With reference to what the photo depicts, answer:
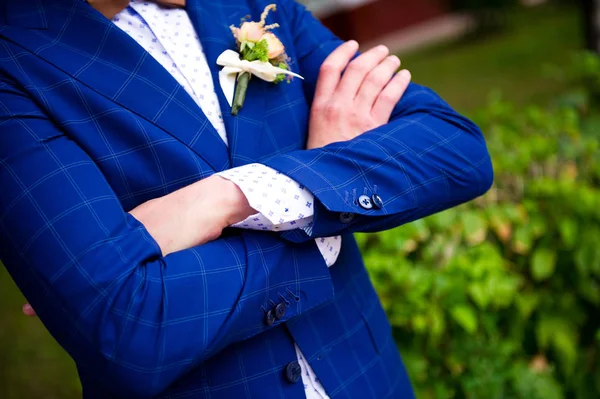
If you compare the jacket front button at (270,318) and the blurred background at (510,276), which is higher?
the jacket front button at (270,318)

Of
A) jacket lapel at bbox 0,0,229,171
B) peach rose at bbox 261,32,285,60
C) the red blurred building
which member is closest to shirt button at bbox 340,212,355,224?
jacket lapel at bbox 0,0,229,171

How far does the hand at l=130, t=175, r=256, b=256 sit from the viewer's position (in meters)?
1.37

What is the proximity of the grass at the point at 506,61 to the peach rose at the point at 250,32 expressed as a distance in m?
7.68

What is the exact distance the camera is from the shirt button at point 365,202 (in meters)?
1.40

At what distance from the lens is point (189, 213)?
4.49 feet

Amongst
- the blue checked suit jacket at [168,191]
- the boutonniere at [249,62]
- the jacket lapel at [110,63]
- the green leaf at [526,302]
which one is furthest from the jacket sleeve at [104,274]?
the green leaf at [526,302]

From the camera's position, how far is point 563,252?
9.70 feet

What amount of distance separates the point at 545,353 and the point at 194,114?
2.30 m

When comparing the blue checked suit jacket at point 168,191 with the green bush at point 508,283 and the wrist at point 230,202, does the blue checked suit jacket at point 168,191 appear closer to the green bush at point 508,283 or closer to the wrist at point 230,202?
the wrist at point 230,202

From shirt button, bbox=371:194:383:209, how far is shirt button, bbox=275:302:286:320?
→ 0.29 m

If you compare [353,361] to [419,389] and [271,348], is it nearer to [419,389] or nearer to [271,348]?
[271,348]

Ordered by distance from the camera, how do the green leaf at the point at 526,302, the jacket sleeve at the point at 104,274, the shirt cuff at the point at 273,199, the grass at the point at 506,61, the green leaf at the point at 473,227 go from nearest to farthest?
the jacket sleeve at the point at 104,274
the shirt cuff at the point at 273,199
the green leaf at the point at 473,227
the green leaf at the point at 526,302
the grass at the point at 506,61

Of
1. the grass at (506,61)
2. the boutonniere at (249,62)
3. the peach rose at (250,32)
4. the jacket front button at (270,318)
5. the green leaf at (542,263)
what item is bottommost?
the grass at (506,61)

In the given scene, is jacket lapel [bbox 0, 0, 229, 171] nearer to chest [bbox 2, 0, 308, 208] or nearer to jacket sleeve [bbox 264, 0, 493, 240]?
chest [bbox 2, 0, 308, 208]
